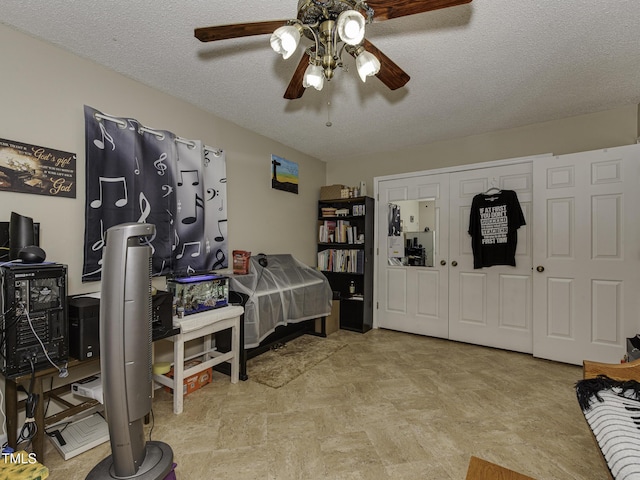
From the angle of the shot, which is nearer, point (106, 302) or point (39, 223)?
point (106, 302)

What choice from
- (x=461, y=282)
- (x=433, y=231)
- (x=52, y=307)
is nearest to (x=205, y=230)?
(x=52, y=307)

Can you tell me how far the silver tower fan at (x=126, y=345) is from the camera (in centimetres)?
127

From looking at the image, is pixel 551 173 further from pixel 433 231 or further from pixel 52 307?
pixel 52 307

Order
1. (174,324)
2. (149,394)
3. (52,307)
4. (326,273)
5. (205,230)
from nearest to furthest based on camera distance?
(149,394)
(52,307)
(174,324)
(205,230)
(326,273)

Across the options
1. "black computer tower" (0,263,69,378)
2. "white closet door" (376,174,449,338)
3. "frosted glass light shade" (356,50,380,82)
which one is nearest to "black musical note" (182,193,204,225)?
"black computer tower" (0,263,69,378)

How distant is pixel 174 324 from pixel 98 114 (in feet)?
5.14

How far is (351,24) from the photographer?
3.81 ft

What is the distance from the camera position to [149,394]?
1396mm

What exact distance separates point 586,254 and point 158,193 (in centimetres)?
390

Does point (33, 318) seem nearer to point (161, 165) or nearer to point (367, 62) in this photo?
point (161, 165)

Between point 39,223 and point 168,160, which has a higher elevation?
point 168,160

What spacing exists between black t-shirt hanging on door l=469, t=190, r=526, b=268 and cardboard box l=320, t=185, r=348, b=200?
5.54 feet

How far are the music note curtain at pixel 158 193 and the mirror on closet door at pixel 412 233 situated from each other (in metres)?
2.19

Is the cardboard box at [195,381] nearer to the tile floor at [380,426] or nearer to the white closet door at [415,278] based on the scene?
the tile floor at [380,426]
